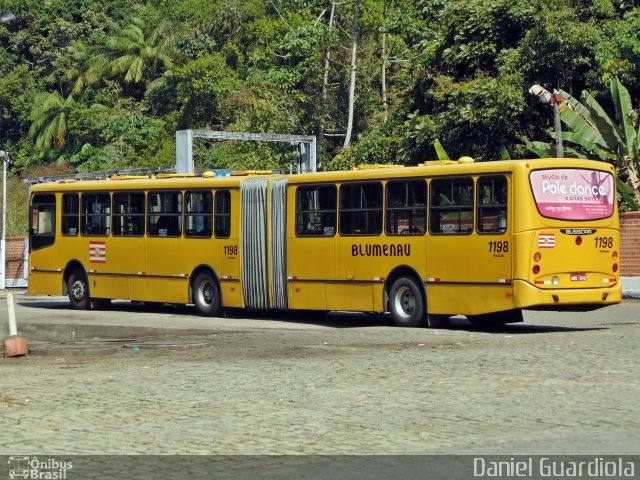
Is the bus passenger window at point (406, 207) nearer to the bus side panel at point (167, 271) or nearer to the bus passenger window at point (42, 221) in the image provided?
the bus side panel at point (167, 271)

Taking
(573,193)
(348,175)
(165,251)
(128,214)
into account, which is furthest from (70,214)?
(573,193)

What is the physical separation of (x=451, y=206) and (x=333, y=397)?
10017 mm

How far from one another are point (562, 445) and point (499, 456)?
0.73 meters

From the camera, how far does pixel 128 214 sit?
29.0 m

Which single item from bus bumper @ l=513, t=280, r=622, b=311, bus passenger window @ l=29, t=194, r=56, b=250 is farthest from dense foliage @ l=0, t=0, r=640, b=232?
bus bumper @ l=513, t=280, r=622, b=311

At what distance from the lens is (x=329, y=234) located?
24.6 metres

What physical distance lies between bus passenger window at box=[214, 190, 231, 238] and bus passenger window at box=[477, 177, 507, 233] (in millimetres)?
6819

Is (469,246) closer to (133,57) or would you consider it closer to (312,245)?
(312,245)

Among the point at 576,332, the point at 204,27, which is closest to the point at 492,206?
the point at 576,332

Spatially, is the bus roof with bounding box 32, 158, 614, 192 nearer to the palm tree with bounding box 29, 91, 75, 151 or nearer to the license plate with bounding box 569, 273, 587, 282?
the license plate with bounding box 569, 273, 587, 282

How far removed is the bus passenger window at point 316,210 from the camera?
2461 centimetres

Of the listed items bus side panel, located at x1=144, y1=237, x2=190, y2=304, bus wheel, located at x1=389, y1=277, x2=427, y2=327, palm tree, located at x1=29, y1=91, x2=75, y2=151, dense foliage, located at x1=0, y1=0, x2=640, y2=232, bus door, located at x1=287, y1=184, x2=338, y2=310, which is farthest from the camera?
palm tree, located at x1=29, y1=91, x2=75, y2=151

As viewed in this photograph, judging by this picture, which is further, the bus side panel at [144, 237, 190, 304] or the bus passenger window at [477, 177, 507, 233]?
the bus side panel at [144, 237, 190, 304]

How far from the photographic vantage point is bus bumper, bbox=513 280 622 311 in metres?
20.8
